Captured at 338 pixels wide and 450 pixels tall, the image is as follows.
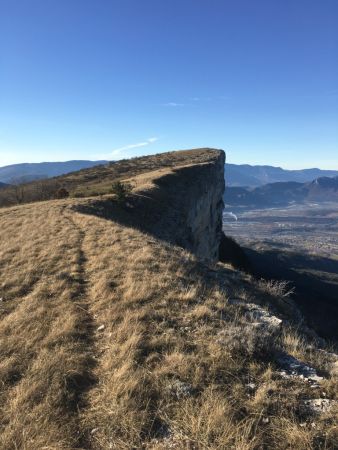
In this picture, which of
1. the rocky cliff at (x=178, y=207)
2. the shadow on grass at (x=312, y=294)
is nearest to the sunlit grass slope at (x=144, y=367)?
the rocky cliff at (x=178, y=207)

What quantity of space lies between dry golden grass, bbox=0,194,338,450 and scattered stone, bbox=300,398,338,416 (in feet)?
0.49

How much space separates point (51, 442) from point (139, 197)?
3063 cm

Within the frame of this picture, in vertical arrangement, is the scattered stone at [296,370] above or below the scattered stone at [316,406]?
below

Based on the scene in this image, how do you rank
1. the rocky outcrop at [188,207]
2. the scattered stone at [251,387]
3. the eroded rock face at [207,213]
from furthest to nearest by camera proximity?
the eroded rock face at [207,213] → the rocky outcrop at [188,207] → the scattered stone at [251,387]

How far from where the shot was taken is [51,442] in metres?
4.80

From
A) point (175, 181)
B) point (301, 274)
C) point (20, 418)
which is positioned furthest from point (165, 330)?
point (301, 274)

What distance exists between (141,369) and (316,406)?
293 centimetres

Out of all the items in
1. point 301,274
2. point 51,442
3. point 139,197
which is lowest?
point 301,274

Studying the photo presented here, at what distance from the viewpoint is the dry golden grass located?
Answer: 193 inches

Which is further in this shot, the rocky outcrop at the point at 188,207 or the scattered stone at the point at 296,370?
the rocky outcrop at the point at 188,207

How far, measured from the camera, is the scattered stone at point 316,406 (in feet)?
17.3

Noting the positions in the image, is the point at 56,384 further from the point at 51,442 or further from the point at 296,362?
the point at 296,362

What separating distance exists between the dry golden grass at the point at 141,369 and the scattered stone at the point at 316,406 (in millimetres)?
150

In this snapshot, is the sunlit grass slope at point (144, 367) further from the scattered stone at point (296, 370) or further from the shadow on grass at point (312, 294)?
the shadow on grass at point (312, 294)
